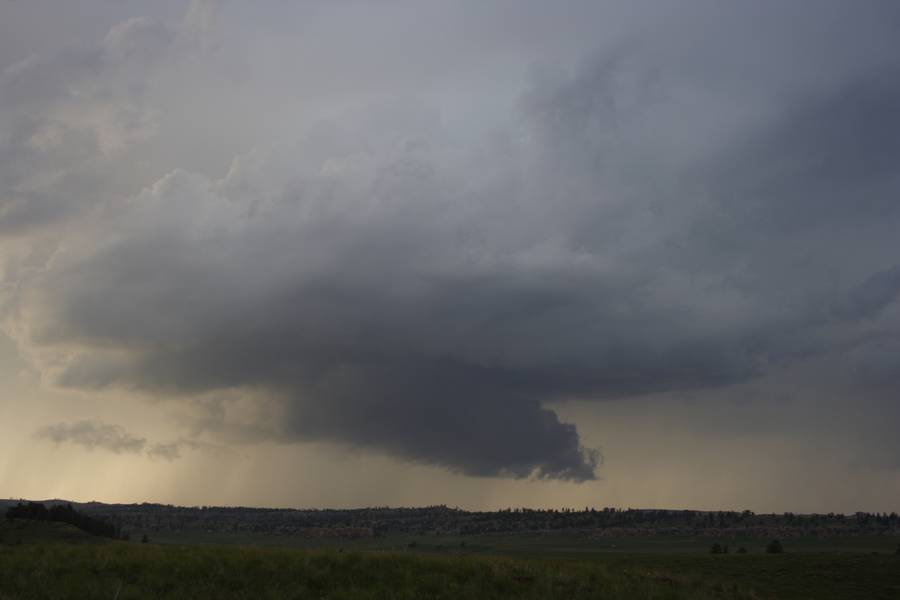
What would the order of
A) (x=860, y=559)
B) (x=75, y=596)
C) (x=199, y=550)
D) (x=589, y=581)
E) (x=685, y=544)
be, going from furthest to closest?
(x=685, y=544) < (x=860, y=559) < (x=199, y=550) < (x=589, y=581) < (x=75, y=596)

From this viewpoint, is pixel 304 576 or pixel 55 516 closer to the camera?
pixel 304 576

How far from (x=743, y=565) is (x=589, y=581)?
44343 mm

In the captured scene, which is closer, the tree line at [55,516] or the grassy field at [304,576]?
the grassy field at [304,576]

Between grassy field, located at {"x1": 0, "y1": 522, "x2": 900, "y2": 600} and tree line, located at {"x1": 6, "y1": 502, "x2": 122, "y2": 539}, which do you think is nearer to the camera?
grassy field, located at {"x1": 0, "y1": 522, "x2": 900, "y2": 600}

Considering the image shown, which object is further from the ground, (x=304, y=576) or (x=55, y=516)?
(x=55, y=516)

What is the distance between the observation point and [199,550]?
31672mm

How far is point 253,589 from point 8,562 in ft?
30.2

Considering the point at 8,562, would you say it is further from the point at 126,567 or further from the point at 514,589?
the point at 514,589

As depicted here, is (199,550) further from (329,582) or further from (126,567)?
(329,582)

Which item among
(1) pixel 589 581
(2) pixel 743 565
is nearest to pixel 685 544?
(2) pixel 743 565

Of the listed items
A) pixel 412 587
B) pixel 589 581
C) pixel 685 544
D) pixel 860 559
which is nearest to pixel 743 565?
pixel 860 559

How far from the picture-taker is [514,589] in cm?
2791

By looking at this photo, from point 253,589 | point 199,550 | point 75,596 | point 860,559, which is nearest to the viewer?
point 75,596

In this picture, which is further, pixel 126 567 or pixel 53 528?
pixel 53 528
